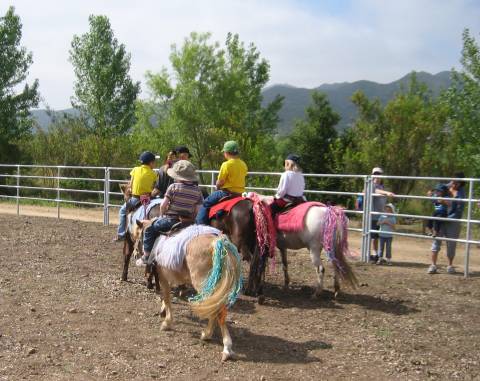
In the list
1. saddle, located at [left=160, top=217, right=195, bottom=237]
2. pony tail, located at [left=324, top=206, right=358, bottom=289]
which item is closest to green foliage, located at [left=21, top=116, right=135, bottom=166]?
pony tail, located at [left=324, top=206, right=358, bottom=289]

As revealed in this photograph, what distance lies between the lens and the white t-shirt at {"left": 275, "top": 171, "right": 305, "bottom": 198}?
22.6ft

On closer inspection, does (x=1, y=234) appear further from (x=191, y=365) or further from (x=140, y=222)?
(x=191, y=365)

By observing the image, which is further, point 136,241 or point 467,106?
point 467,106

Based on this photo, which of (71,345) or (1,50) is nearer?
(71,345)

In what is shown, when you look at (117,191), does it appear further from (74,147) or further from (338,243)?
(338,243)

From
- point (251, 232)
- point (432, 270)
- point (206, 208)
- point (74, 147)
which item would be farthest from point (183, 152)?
point (74, 147)

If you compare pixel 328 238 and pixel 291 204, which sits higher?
pixel 291 204

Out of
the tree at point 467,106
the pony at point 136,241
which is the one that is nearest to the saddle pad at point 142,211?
the pony at point 136,241

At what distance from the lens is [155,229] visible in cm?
552

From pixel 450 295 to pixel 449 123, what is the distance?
1099cm

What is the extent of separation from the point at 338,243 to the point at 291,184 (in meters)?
1.02

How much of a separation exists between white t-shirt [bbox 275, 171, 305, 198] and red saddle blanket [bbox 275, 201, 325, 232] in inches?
7.8

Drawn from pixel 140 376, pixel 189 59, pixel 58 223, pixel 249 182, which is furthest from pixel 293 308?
pixel 189 59

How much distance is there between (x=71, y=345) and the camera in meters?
4.76
